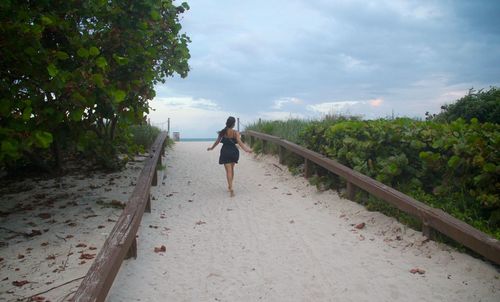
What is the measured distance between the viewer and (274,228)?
22.9ft

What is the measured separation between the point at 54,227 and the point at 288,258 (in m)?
3.71

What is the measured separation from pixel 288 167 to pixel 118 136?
439 centimetres

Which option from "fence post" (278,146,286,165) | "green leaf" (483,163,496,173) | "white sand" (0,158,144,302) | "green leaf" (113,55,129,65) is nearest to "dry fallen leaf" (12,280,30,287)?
"white sand" (0,158,144,302)

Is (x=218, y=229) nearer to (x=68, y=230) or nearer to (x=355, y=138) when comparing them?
(x=68, y=230)

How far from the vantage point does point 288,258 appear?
5.68 metres

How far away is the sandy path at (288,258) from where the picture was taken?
4688 millimetres

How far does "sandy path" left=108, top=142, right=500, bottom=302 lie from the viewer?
469 centimetres

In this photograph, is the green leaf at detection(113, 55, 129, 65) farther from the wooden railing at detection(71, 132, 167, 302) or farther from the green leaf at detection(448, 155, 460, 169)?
the green leaf at detection(448, 155, 460, 169)

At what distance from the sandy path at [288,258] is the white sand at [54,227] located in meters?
0.68

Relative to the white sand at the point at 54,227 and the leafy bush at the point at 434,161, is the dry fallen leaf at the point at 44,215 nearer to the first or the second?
the white sand at the point at 54,227

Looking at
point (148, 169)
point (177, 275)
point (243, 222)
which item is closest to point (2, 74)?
point (148, 169)

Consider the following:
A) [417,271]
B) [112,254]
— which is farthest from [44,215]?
[417,271]

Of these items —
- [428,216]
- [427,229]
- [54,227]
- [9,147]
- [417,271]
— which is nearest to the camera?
[9,147]

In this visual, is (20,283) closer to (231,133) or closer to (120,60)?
(120,60)
